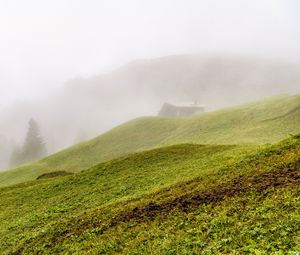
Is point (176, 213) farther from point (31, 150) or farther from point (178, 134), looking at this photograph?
point (31, 150)

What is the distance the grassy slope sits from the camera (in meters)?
19.6

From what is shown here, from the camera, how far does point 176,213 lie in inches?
990

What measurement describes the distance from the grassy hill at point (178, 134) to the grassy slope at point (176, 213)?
94.5ft

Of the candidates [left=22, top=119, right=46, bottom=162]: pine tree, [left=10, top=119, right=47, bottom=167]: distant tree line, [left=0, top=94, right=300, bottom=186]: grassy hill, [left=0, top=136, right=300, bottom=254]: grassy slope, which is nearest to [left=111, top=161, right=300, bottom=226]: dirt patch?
[left=0, top=136, right=300, bottom=254]: grassy slope

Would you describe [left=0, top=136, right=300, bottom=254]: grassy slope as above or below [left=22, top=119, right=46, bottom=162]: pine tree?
above

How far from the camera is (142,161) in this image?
4769 cm

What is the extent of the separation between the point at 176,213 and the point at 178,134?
210 feet

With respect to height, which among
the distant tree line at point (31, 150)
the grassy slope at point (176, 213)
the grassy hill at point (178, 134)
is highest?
the grassy slope at point (176, 213)

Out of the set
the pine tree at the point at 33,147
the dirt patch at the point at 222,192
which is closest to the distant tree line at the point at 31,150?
the pine tree at the point at 33,147

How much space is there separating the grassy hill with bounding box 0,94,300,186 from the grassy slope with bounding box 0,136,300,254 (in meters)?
28.8

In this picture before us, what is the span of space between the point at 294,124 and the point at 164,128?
133 feet

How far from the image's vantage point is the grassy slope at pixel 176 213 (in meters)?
19.6

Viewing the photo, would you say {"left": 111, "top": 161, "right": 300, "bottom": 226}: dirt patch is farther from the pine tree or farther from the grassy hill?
the pine tree

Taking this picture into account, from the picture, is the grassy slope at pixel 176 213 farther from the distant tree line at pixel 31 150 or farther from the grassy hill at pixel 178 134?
the distant tree line at pixel 31 150
